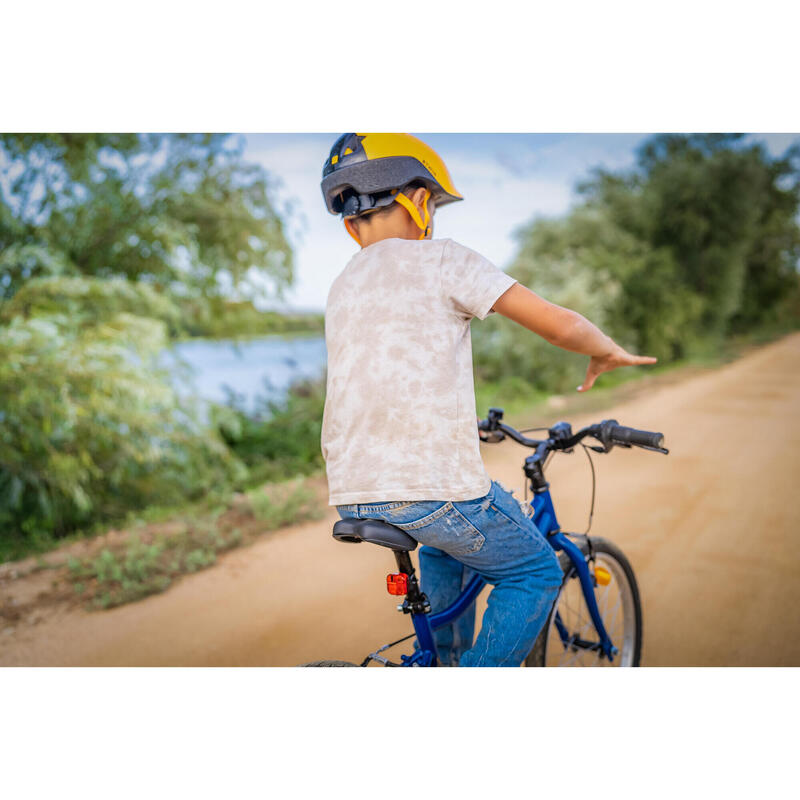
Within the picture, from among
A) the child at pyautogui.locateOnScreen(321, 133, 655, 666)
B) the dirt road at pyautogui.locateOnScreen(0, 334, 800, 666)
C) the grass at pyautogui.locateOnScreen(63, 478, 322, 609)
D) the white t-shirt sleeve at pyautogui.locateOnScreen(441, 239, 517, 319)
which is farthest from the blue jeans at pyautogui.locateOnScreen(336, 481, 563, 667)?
the grass at pyautogui.locateOnScreen(63, 478, 322, 609)

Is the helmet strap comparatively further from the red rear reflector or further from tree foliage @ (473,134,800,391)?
tree foliage @ (473,134,800,391)

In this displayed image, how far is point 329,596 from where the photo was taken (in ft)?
12.0

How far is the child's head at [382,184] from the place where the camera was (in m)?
1.85

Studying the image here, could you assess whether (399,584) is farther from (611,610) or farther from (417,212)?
(611,610)

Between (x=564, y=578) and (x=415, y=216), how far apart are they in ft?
3.90

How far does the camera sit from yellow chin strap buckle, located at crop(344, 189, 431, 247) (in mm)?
1863

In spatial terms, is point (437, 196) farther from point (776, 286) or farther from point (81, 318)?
point (776, 286)

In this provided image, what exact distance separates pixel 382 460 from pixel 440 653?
0.76 meters

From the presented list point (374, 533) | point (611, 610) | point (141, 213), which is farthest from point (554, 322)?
point (141, 213)

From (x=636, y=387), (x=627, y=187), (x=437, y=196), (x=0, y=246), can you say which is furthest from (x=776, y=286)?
(x=0, y=246)

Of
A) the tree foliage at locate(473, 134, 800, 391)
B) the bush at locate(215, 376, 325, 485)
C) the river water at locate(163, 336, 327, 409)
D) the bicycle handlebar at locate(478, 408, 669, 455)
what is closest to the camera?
the bicycle handlebar at locate(478, 408, 669, 455)

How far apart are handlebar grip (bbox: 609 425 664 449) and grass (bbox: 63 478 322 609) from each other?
2.81 metres

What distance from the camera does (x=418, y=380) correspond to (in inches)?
67.7

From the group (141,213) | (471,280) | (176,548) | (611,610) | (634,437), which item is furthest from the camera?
(141,213)
